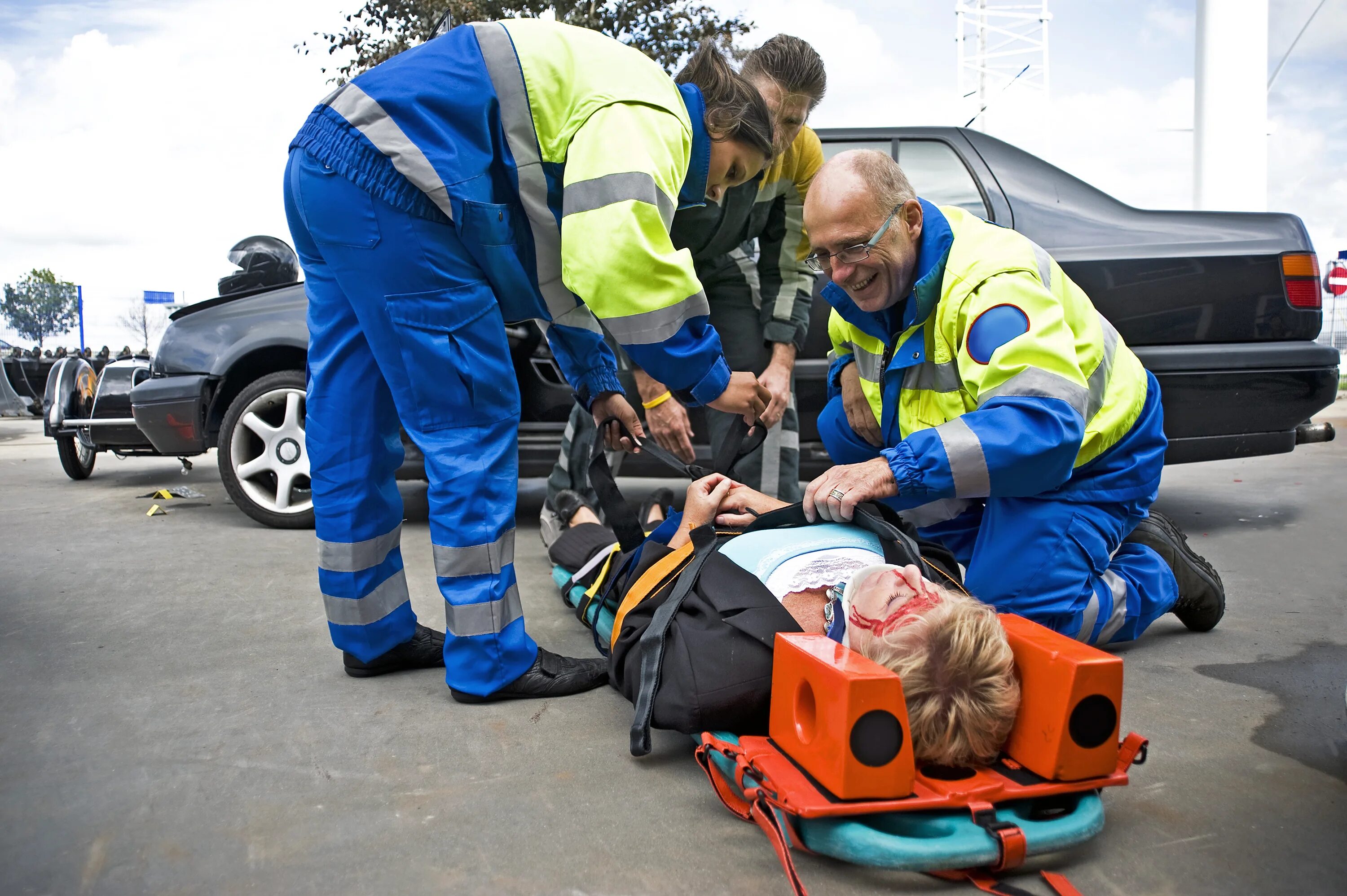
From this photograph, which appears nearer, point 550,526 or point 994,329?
point 994,329

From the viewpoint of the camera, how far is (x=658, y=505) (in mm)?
3289

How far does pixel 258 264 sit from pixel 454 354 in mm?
4247

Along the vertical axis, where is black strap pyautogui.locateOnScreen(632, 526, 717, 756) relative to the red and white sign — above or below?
below

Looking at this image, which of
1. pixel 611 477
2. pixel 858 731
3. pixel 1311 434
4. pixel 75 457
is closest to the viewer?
pixel 858 731

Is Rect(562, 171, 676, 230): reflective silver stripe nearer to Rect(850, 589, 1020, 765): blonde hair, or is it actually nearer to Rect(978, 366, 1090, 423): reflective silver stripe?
Rect(978, 366, 1090, 423): reflective silver stripe

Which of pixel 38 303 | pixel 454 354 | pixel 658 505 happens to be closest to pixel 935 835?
pixel 454 354

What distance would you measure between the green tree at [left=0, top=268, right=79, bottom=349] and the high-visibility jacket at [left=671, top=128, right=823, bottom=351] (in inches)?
2746

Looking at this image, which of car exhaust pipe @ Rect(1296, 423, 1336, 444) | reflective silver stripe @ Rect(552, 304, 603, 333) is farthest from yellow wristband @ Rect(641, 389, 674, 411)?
car exhaust pipe @ Rect(1296, 423, 1336, 444)

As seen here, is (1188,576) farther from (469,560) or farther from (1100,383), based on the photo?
(469,560)

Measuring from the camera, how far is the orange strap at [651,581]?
2078 mm

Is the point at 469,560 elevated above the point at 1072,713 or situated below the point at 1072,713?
above

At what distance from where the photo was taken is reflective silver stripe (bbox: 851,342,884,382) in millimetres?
2605

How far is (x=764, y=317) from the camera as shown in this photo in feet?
11.4

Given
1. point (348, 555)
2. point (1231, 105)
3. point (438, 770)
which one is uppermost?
point (1231, 105)
